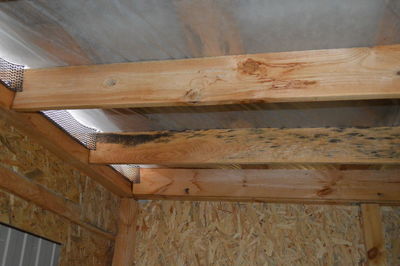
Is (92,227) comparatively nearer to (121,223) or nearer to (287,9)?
(121,223)

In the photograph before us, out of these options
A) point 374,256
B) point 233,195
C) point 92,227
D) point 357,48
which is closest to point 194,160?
point 233,195

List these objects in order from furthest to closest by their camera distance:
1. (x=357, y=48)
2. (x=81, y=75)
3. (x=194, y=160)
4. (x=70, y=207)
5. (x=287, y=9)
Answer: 1. (x=70, y=207)
2. (x=194, y=160)
3. (x=81, y=75)
4. (x=357, y=48)
5. (x=287, y=9)

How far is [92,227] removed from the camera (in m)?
3.63

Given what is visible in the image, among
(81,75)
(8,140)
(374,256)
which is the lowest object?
(374,256)

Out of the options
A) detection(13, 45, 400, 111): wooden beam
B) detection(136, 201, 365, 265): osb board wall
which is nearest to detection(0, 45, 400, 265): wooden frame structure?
detection(13, 45, 400, 111): wooden beam

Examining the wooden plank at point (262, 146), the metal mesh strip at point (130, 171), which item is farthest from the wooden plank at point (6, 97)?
the metal mesh strip at point (130, 171)

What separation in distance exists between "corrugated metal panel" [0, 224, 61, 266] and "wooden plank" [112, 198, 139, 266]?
2.68ft

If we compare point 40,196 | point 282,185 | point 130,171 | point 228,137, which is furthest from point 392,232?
point 40,196

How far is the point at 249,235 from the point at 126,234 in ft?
3.41

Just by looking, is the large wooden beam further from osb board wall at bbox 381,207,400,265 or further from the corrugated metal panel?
osb board wall at bbox 381,207,400,265

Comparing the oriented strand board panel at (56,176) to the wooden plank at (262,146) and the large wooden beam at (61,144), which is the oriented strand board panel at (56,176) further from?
the wooden plank at (262,146)

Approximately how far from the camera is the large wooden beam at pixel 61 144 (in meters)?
2.67

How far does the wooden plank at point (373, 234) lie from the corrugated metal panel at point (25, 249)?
231cm

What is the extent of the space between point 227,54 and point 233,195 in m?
1.77
